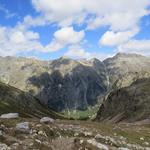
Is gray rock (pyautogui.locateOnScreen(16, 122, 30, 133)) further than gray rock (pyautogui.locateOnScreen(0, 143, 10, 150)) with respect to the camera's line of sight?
Yes

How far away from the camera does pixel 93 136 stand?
1987 inches

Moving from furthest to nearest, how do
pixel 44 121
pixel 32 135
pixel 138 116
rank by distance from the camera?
pixel 138 116 < pixel 44 121 < pixel 32 135

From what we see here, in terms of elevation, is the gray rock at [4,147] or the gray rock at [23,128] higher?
the gray rock at [23,128]

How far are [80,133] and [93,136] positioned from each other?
1.93 m

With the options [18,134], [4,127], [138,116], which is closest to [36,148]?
[18,134]

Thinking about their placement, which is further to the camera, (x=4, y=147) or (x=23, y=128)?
(x=23, y=128)

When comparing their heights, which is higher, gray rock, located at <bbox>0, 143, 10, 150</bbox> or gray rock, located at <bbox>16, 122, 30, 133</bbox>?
gray rock, located at <bbox>16, 122, 30, 133</bbox>

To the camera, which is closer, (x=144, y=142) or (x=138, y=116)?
(x=144, y=142)

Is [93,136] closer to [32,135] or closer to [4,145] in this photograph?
[32,135]

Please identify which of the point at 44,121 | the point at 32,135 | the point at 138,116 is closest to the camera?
the point at 32,135

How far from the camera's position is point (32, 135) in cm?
4162

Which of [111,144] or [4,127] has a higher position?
[4,127]

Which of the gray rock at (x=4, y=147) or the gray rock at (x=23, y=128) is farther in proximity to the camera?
A: the gray rock at (x=23, y=128)

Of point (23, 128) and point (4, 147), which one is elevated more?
point (23, 128)
